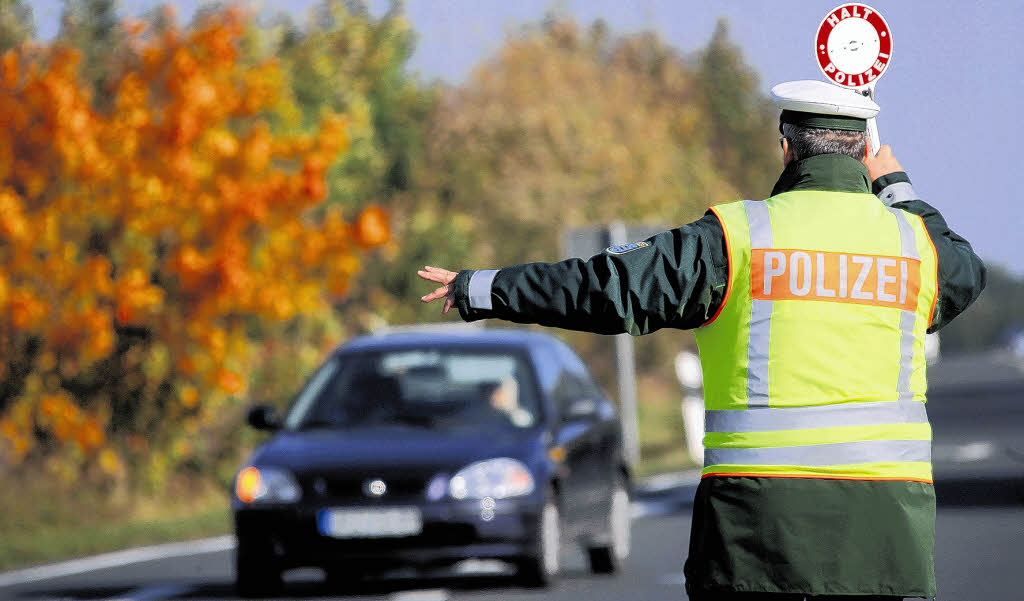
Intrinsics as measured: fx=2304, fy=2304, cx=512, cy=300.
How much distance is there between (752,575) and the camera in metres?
4.93

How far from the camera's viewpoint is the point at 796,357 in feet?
16.3

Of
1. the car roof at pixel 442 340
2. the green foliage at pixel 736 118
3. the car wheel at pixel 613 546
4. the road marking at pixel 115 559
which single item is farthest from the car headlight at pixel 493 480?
the green foliage at pixel 736 118

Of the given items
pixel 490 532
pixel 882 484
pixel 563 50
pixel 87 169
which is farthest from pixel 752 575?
pixel 563 50

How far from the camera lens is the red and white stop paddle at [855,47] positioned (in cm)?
706

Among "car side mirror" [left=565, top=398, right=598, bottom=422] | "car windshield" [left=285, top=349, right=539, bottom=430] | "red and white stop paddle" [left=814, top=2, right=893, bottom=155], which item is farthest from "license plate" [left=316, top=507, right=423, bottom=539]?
A: "red and white stop paddle" [left=814, top=2, right=893, bottom=155]

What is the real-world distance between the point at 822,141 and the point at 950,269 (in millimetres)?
412

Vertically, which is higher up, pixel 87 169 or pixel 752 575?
pixel 87 169

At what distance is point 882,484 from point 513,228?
1426 inches

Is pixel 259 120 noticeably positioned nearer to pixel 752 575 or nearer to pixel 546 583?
pixel 546 583

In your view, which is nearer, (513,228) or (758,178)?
(513,228)

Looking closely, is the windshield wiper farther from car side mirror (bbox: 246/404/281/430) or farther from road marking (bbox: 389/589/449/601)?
road marking (bbox: 389/589/449/601)

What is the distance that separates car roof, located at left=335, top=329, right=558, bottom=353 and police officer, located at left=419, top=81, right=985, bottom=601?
824 cm

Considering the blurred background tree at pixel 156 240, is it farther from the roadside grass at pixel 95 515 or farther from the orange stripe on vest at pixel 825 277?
the orange stripe on vest at pixel 825 277

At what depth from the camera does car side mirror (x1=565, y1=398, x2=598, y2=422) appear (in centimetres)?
1291
